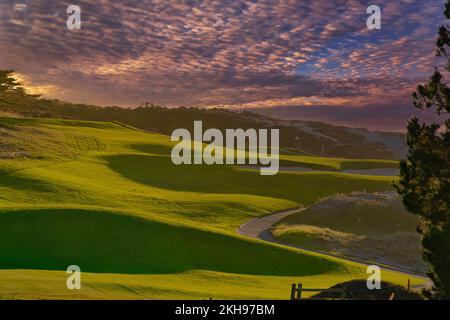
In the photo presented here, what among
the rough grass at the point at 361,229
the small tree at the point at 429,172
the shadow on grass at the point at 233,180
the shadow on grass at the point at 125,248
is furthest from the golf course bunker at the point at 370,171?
the small tree at the point at 429,172

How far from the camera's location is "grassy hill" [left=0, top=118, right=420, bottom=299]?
34656 mm

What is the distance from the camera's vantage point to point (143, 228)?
5375cm

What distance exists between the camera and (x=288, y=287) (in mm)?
38906

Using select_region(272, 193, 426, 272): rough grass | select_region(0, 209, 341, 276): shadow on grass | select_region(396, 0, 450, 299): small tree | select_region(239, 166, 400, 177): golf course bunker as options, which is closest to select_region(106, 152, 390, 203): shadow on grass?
select_region(272, 193, 426, 272): rough grass

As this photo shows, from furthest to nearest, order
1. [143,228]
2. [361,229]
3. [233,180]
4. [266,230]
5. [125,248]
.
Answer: [233,180], [361,229], [266,230], [143,228], [125,248]

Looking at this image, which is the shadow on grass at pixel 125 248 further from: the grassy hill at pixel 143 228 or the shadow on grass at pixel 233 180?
the shadow on grass at pixel 233 180

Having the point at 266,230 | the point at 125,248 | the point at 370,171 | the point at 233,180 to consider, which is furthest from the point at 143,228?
the point at 370,171

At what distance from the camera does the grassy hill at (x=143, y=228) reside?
34656mm

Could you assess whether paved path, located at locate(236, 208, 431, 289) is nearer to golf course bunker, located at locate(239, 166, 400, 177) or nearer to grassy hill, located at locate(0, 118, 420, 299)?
grassy hill, located at locate(0, 118, 420, 299)

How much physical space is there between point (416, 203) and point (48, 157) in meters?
83.7

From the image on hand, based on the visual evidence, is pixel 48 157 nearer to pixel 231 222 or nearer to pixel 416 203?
pixel 231 222

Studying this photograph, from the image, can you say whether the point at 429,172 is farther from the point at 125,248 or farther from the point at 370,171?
the point at 370,171

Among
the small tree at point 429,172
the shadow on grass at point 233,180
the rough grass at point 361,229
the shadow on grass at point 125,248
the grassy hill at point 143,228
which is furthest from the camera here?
the shadow on grass at point 233,180
